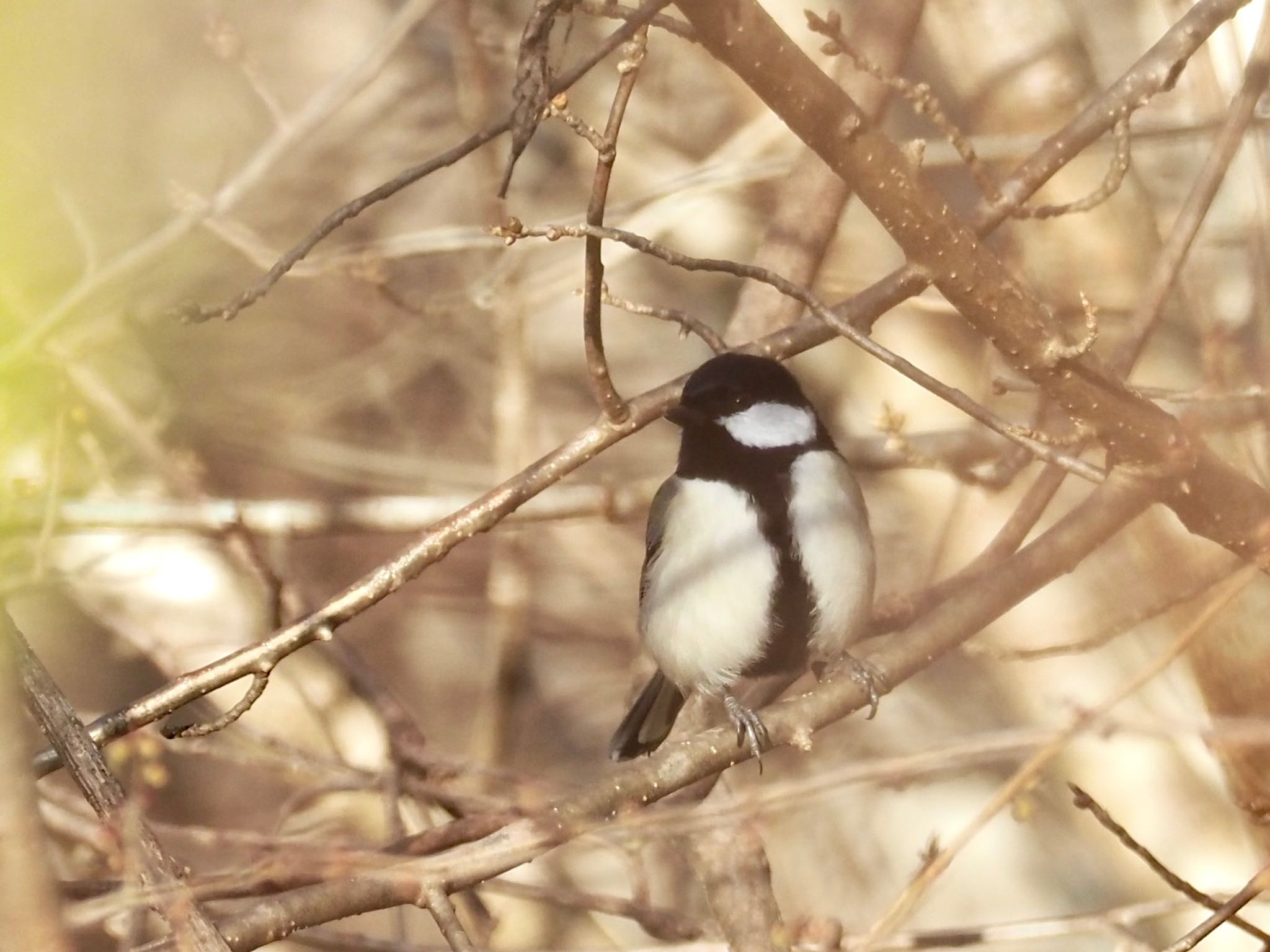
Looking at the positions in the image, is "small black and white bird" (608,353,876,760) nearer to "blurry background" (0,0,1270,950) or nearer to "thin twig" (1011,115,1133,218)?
"blurry background" (0,0,1270,950)

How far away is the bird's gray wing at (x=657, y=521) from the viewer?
2.77 meters

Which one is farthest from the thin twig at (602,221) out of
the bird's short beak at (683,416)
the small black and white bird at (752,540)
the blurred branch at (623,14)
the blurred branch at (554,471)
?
the small black and white bird at (752,540)

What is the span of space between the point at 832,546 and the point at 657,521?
42cm

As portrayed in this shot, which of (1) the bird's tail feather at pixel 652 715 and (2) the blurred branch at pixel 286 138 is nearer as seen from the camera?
(1) the bird's tail feather at pixel 652 715

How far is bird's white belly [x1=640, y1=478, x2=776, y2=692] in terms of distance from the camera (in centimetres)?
257

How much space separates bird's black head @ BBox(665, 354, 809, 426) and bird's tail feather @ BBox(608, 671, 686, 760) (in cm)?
70

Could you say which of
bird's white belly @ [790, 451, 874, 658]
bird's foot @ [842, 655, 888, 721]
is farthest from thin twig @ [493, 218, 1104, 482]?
bird's white belly @ [790, 451, 874, 658]

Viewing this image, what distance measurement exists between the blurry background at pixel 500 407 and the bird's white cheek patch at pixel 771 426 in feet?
0.97

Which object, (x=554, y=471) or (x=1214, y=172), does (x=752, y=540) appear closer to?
(x=554, y=471)

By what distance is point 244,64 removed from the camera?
3551 mm

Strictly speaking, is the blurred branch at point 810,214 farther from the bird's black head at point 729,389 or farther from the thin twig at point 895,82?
the thin twig at point 895,82

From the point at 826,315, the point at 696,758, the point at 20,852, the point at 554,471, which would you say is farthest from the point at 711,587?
the point at 20,852

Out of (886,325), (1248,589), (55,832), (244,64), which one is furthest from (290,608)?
(1248,589)

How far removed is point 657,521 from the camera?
9.21 feet
